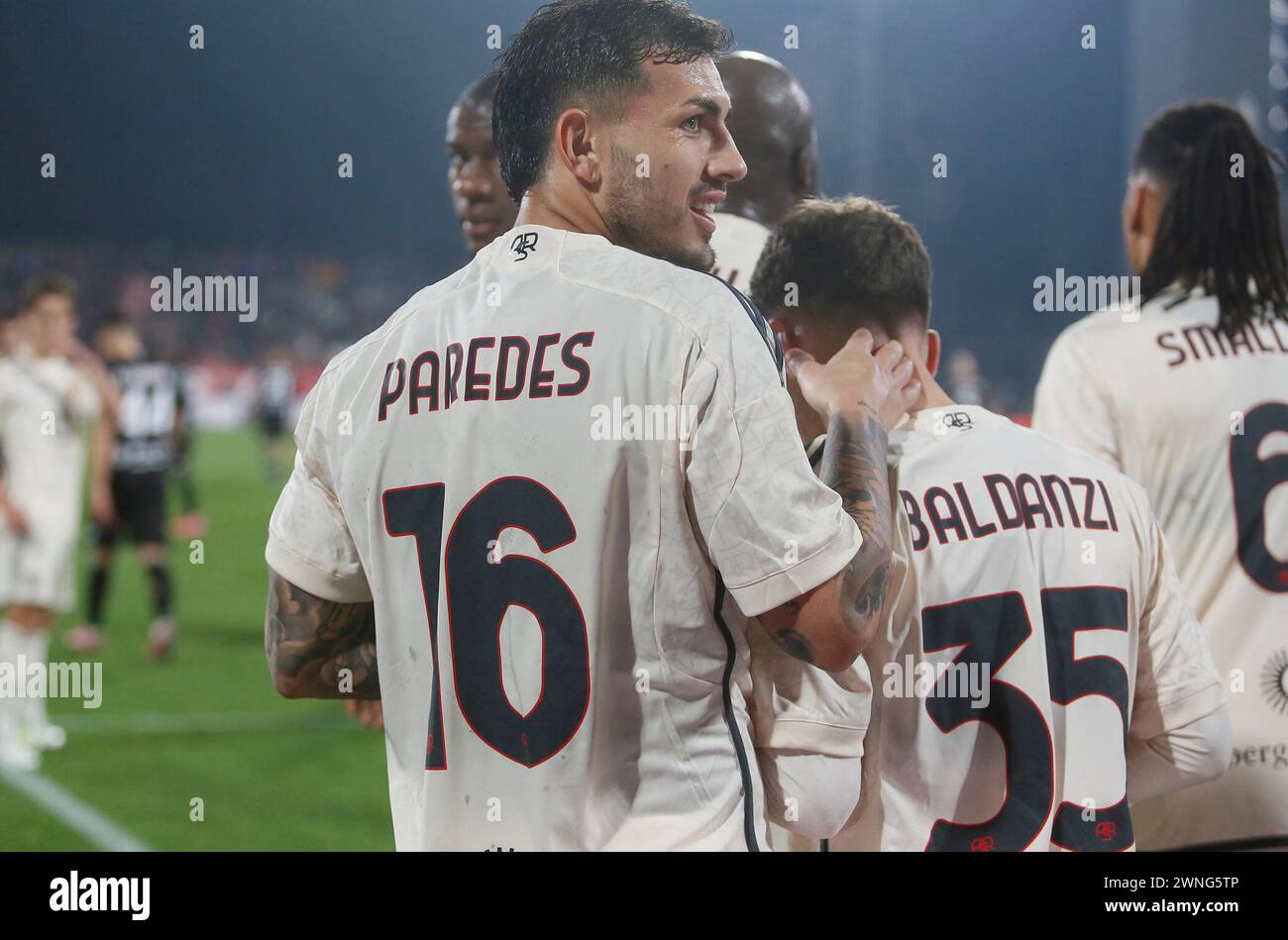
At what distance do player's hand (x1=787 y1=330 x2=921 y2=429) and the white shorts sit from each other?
18.9 feet

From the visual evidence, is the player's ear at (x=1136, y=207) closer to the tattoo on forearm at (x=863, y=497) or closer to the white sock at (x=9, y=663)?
the tattoo on forearm at (x=863, y=497)

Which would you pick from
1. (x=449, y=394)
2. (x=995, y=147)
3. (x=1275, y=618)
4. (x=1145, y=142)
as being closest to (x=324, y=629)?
(x=449, y=394)

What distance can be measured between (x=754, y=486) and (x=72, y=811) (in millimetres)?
4969

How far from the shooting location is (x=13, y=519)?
6668mm

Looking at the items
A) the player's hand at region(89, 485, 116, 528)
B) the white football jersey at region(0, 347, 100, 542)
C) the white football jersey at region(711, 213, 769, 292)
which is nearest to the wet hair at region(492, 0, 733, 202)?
the white football jersey at region(711, 213, 769, 292)

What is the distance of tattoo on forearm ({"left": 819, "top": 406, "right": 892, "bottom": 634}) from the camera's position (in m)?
1.56

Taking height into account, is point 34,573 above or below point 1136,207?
below

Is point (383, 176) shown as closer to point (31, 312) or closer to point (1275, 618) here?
point (31, 312)

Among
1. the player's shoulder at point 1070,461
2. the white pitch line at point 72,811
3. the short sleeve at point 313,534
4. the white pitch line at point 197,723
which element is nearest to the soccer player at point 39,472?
the white pitch line at point 197,723

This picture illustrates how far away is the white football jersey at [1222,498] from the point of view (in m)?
2.49

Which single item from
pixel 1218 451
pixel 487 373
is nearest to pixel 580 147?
pixel 487 373

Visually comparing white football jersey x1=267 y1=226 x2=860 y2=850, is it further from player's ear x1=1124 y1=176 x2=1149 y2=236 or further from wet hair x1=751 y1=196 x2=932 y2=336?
player's ear x1=1124 y1=176 x2=1149 y2=236

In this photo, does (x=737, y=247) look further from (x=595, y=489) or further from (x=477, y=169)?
(x=595, y=489)

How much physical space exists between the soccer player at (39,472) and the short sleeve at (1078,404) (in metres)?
5.56
